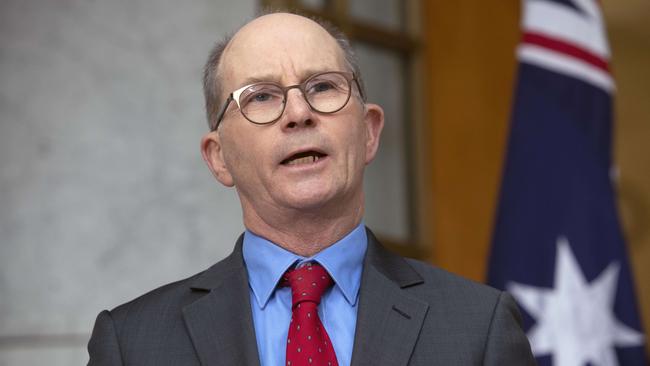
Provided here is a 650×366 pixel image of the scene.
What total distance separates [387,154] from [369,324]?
338 cm

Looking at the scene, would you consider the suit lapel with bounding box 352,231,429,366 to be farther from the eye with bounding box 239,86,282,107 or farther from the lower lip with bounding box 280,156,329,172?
the eye with bounding box 239,86,282,107

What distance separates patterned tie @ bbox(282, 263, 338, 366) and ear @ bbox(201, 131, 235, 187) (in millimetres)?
266

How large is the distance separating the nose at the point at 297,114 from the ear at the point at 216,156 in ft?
0.76

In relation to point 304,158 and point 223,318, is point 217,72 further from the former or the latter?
point 223,318

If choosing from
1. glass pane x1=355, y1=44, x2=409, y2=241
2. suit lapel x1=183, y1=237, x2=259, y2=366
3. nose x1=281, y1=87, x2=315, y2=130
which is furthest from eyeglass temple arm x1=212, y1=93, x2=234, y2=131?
glass pane x1=355, y1=44, x2=409, y2=241

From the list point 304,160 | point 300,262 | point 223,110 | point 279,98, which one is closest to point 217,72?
point 223,110

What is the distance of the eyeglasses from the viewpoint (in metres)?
1.99

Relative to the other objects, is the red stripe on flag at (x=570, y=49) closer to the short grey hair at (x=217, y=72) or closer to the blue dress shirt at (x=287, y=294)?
the short grey hair at (x=217, y=72)

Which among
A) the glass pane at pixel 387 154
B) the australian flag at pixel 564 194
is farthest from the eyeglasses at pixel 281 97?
the glass pane at pixel 387 154

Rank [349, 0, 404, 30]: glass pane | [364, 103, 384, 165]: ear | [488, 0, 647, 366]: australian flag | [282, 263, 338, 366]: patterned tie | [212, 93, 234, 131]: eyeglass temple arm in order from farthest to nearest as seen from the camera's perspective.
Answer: [349, 0, 404, 30]: glass pane, [488, 0, 647, 366]: australian flag, [364, 103, 384, 165]: ear, [212, 93, 234, 131]: eyeglass temple arm, [282, 263, 338, 366]: patterned tie

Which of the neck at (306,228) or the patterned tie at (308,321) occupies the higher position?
the neck at (306,228)

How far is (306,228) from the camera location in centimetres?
203

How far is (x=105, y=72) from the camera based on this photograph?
149 inches

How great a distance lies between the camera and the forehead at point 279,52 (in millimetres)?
2025
